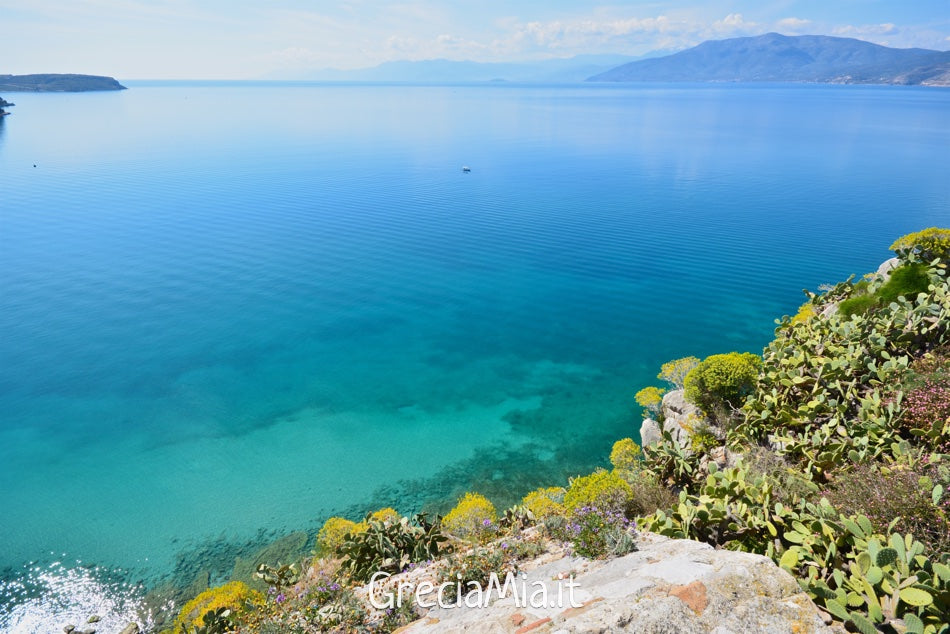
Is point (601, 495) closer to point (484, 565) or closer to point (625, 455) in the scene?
point (484, 565)

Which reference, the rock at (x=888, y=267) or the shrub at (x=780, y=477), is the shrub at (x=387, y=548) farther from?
the rock at (x=888, y=267)

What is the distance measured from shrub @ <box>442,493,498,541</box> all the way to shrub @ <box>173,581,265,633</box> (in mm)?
5187

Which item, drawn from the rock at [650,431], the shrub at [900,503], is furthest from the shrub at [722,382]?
the shrub at [900,503]

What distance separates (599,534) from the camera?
10.9 metres

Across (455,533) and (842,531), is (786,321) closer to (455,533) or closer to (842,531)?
(842,531)

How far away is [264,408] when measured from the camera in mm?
26109

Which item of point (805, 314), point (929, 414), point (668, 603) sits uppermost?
point (929, 414)

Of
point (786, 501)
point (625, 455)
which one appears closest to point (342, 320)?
point (625, 455)

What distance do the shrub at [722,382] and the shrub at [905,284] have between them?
19.2 ft

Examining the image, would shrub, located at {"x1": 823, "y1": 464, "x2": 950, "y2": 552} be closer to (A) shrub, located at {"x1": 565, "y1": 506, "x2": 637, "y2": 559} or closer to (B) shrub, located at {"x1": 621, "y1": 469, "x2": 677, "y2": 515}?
(B) shrub, located at {"x1": 621, "y1": 469, "x2": 677, "y2": 515}

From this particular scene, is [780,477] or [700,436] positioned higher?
[780,477]

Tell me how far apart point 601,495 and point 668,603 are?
5.90 metres

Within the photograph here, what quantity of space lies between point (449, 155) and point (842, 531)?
86513mm

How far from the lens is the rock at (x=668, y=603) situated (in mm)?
7109
